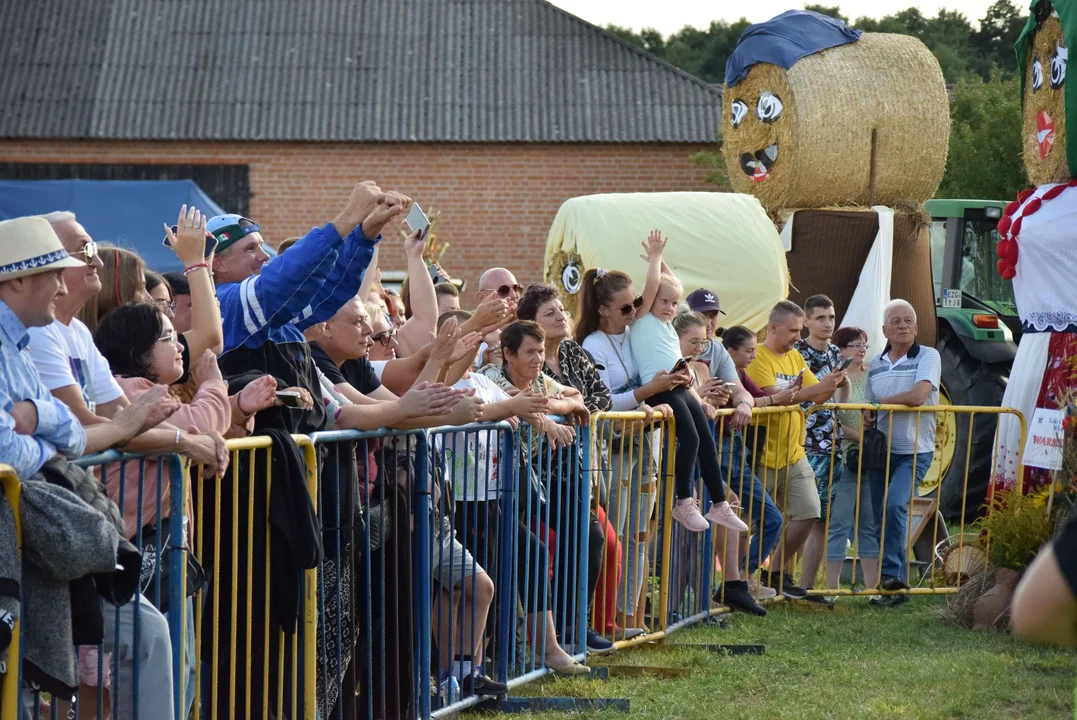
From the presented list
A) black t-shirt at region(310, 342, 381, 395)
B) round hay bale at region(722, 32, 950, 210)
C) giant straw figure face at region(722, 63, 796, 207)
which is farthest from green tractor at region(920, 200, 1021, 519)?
black t-shirt at region(310, 342, 381, 395)

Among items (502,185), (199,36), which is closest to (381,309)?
(502,185)

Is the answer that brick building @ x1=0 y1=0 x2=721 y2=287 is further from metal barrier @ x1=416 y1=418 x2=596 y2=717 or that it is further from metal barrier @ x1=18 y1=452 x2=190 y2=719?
metal barrier @ x1=18 y1=452 x2=190 y2=719

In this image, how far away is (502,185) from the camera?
23109 mm

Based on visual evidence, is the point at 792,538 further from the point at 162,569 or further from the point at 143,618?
the point at 143,618

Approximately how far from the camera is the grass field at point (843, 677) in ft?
19.5

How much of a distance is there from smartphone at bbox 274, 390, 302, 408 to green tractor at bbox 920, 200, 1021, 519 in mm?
6994

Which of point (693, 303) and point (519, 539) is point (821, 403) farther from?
point (519, 539)

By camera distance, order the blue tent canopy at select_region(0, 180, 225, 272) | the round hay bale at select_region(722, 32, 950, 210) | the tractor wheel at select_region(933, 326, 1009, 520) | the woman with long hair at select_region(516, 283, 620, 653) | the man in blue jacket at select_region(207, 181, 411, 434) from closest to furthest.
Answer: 1. the man in blue jacket at select_region(207, 181, 411, 434)
2. the woman with long hair at select_region(516, 283, 620, 653)
3. the tractor wheel at select_region(933, 326, 1009, 520)
4. the round hay bale at select_region(722, 32, 950, 210)
5. the blue tent canopy at select_region(0, 180, 225, 272)

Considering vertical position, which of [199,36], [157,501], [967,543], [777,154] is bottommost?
[967,543]

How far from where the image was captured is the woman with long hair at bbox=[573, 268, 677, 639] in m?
7.06

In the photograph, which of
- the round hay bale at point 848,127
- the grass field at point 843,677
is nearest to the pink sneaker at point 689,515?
the grass field at point 843,677

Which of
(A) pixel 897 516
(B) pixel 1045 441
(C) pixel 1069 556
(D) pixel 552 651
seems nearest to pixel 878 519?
(A) pixel 897 516

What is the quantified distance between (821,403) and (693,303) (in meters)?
1.00

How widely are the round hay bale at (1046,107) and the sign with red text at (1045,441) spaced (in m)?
1.35
